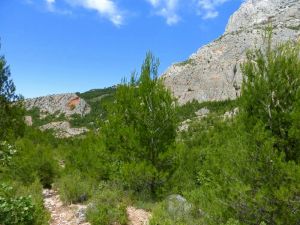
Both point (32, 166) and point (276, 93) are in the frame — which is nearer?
point (276, 93)

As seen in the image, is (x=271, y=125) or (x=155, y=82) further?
(x=155, y=82)

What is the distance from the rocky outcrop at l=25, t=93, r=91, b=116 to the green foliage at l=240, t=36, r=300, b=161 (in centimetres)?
11584

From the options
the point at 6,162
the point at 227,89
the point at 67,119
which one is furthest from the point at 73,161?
the point at 67,119

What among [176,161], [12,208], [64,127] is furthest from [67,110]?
[12,208]

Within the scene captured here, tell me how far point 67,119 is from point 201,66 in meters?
46.9

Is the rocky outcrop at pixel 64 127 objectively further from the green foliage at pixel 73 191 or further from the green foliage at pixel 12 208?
the green foliage at pixel 12 208

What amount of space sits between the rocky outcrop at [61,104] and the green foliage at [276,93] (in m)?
116

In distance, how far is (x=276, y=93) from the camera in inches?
403

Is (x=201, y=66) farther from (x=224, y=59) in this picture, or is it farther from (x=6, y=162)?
(x=6, y=162)

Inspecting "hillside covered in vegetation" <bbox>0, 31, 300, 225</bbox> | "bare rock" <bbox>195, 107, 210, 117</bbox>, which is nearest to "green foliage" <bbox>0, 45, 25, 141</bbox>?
"hillside covered in vegetation" <bbox>0, 31, 300, 225</bbox>

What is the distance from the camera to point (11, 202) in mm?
6566

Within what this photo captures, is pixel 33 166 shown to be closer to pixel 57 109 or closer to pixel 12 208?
pixel 12 208

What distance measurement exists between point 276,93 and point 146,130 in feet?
23.8

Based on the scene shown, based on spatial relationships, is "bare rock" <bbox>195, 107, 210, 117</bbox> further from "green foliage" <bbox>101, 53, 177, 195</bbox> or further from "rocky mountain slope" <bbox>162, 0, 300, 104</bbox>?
"green foliage" <bbox>101, 53, 177, 195</bbox>
